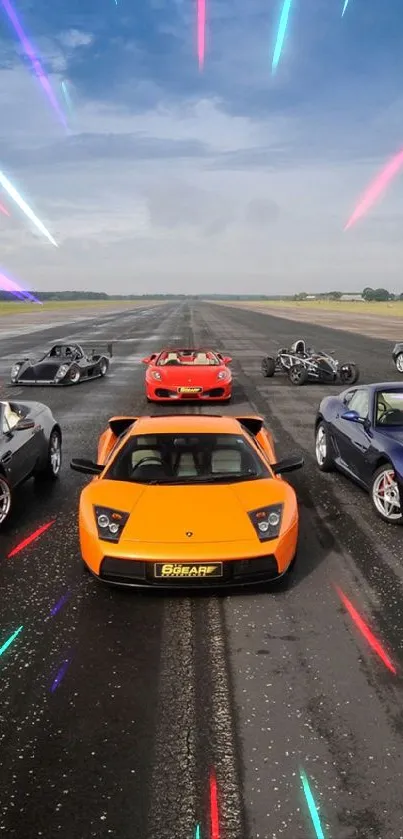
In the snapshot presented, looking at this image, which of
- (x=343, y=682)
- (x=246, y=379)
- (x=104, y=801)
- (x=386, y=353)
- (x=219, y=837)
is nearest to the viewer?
(x=219, y=837)

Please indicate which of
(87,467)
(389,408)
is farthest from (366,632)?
(389,408)

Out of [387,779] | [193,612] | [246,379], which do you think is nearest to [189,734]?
[387,779]

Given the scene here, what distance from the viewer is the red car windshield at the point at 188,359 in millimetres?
14633

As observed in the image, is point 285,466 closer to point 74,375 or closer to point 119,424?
Result: point 119,424

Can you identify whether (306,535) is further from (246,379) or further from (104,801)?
(246,379)

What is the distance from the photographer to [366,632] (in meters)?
4.42

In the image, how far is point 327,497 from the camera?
24.7 ft

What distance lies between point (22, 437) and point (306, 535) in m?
3.38

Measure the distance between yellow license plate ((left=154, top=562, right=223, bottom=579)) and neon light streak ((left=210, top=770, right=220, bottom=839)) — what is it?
1499mm

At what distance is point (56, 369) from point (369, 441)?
1221 centimetres

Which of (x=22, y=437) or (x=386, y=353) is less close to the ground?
(x=22, y=437)

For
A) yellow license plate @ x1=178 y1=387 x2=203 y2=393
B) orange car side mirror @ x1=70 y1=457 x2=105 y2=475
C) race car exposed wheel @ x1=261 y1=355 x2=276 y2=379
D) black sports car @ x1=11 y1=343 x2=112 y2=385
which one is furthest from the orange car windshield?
race car exposed wheel @ x1=261 y1=355 x2=276 y2=379

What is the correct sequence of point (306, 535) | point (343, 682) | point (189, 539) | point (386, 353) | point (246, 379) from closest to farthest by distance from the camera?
point (343, 682)
point (189, 539)
point (306, 535)
point (246, 379)
point (386, 353)

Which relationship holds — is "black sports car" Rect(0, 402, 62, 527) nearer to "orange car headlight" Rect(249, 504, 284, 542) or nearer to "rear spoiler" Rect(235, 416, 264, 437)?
"rear spoiler" Rect(235, 416, 264, 437)
